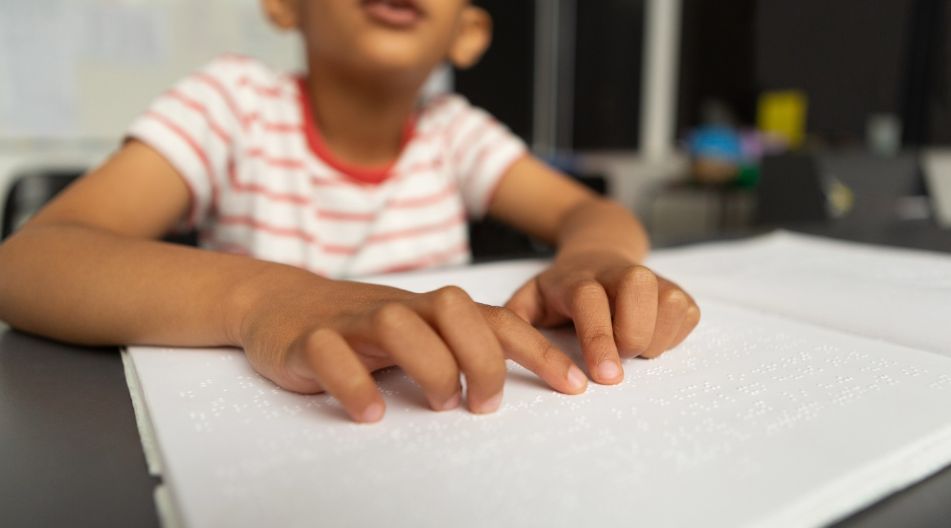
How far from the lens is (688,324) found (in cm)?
33

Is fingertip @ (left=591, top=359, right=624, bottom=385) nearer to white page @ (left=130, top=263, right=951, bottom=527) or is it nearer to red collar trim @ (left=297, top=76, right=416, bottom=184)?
white page @ (left=130, top=263, right=951, bottom=527)

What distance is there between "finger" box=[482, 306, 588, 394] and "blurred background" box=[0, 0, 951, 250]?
1434mm

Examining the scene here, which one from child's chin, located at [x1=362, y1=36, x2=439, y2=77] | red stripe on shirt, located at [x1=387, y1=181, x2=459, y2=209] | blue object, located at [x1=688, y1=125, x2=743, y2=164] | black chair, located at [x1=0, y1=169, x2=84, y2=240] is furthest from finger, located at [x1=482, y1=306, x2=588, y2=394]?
blue object, located at [x1=688, y1=125, x2=743, y2=164]

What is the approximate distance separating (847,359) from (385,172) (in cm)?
56

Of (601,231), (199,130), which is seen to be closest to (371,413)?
(601,231)

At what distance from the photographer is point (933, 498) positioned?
0.68ft

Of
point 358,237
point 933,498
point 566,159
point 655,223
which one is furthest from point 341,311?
point 566,159

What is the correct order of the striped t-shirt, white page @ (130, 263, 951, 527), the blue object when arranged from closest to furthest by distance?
white page @ (130, 263, 951, 527), the striped t-shirt, the blue object

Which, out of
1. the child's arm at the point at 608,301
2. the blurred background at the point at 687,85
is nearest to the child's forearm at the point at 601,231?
the child's arm at the point at 608,301

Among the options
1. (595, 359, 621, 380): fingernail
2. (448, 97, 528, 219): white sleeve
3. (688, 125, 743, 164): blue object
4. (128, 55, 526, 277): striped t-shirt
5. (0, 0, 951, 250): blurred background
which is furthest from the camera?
(688, 125, 743, 164): blue object

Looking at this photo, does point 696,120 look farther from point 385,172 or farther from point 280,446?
point 280,446

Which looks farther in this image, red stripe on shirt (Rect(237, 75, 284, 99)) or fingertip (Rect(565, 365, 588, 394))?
red stripe on shirt (Rect(237, 75, 284, 99))

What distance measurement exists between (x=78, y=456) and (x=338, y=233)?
1.72 feet

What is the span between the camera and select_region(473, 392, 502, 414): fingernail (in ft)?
0.80
